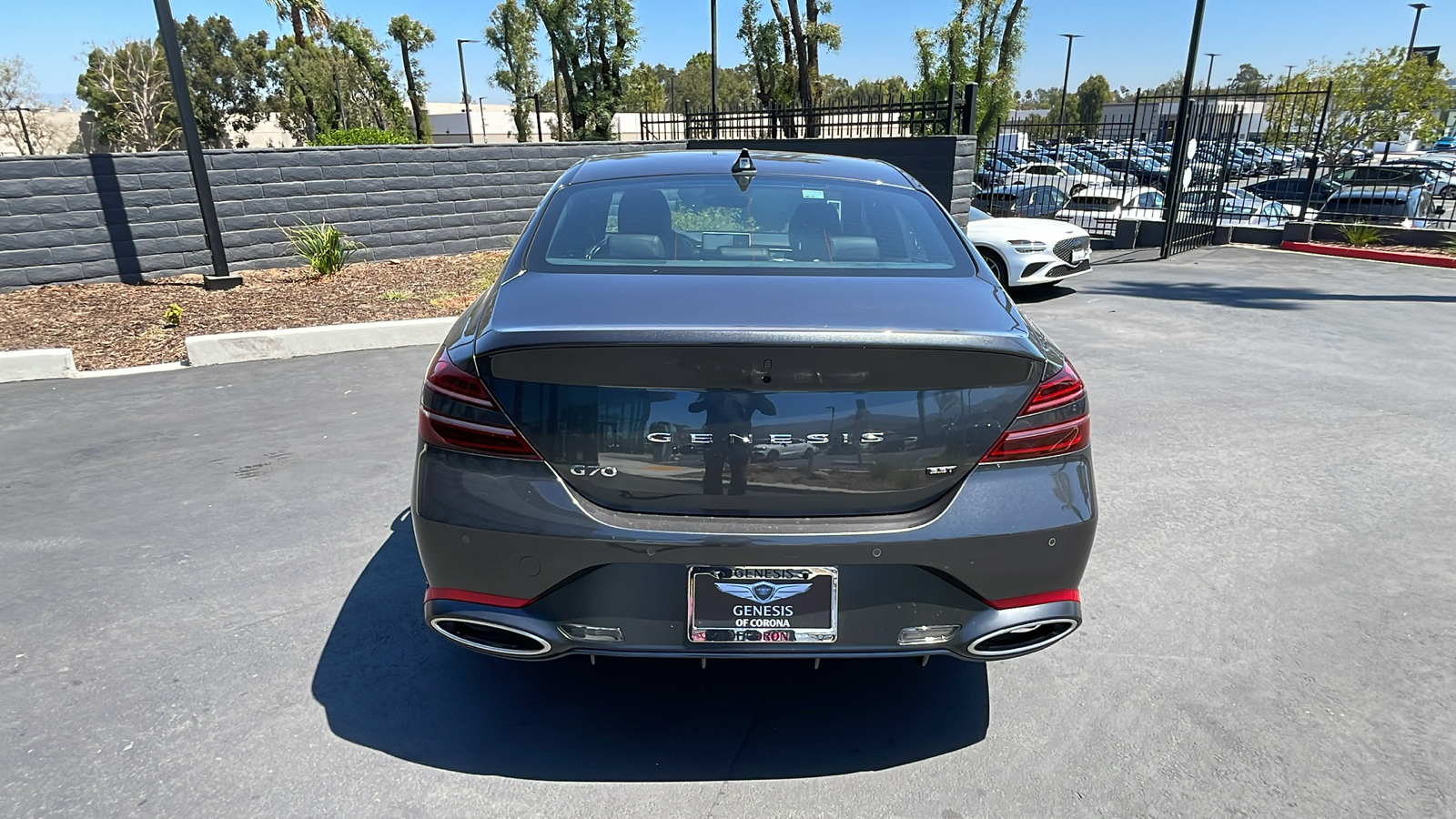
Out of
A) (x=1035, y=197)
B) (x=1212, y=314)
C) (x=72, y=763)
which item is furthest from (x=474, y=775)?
(x=1035, y=197)

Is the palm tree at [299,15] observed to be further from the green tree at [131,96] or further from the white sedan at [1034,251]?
the white sedan at [1034,251]

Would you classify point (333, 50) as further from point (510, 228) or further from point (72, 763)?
point (72, 763)

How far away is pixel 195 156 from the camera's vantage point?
337 inches

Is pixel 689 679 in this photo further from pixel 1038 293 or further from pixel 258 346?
pixel 1038 293

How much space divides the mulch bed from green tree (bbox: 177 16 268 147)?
49.1 m

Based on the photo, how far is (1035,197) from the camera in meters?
18.1

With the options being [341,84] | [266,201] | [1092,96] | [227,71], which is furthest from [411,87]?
[1092,96]

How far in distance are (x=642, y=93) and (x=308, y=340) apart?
142ft

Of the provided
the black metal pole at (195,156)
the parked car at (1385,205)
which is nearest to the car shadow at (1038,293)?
the parked car at (1385,205)

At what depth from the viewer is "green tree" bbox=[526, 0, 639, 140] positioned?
34.4 metres

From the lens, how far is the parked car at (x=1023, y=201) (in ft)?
56.4

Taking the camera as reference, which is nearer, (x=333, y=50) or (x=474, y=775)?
(x=474, y=775)

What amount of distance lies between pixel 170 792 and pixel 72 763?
1.19ft

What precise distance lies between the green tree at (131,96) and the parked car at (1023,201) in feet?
74.7
